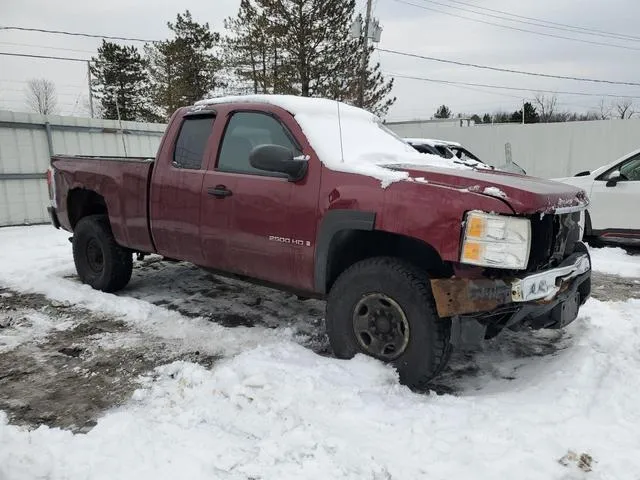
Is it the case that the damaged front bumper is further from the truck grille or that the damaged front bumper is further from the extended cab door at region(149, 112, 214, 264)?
the extended cab door at region(149, 112, 214, 264)

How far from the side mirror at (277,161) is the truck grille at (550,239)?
1554mm

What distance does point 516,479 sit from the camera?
236 centimetres

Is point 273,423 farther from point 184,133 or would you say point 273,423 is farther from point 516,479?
point 184,133

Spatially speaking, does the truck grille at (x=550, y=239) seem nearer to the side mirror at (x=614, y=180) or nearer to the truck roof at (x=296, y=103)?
the truck roof at (x=296, y=103)

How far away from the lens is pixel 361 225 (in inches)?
131

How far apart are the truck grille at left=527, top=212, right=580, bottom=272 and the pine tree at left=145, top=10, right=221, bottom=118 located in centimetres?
2637

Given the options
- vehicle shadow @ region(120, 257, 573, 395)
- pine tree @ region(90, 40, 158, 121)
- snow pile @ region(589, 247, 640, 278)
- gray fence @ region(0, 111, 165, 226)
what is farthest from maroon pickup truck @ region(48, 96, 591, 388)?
pine tree @ region(90, 40, 158, 121)

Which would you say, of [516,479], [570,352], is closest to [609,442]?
[516,479]

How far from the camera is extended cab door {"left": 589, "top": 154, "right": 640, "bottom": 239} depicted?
24.3 ft

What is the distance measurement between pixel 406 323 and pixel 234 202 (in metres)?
1.67

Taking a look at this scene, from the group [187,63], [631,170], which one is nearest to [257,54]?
[187,63]

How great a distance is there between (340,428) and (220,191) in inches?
84.9

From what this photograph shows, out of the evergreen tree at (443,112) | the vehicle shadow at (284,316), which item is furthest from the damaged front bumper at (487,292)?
the evergreen tree at (443,112)

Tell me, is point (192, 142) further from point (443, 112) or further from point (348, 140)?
point (443, 112)
